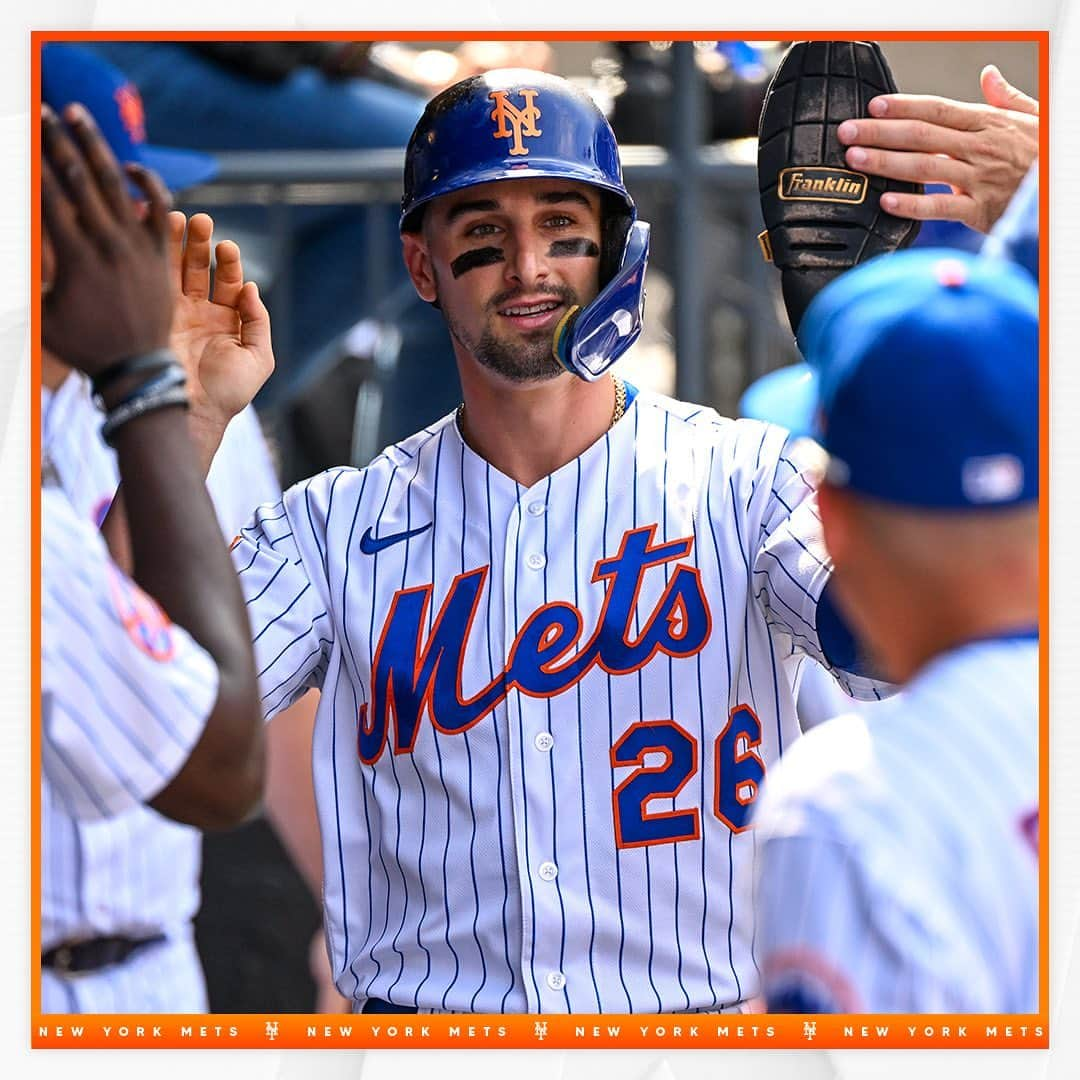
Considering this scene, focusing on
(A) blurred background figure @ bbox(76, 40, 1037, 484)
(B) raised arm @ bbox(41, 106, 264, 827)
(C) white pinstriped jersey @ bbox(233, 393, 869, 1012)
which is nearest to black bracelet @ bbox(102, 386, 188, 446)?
(B) raised arm @ bbox(41, 106, 264, 827)

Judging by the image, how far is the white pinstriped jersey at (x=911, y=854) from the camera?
1340mm

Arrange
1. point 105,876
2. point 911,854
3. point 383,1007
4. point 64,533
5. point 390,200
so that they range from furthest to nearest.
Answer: point 390,200 < point 105,876 < point 383,1007 < point 64,533 < point 911,854

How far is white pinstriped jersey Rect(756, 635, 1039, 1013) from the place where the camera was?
52.7 inches

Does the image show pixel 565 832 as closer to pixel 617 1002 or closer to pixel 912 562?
pixel 617 1002

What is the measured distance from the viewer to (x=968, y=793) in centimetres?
139

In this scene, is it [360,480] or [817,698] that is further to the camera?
[817,698]

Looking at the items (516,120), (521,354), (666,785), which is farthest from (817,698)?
(516,120)

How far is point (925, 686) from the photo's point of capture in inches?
55.6

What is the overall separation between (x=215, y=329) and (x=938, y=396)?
1.22 meters

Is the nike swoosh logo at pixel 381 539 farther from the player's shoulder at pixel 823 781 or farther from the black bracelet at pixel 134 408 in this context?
the player's shoulder at pixel 823 781

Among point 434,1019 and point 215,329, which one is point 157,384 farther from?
point 434,1019

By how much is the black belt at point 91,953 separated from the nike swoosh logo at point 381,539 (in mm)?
680
